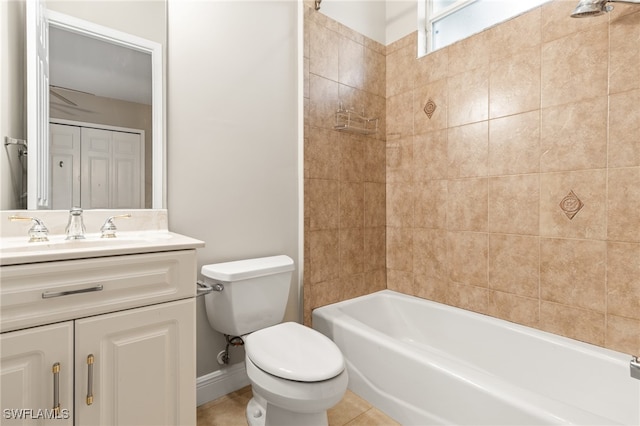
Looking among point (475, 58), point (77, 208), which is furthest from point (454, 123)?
point (77, 208)

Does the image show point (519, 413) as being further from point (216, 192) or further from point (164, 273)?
point (216, 192)

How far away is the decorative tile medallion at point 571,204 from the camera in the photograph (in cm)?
155

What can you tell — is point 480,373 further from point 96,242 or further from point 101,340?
point 96,242

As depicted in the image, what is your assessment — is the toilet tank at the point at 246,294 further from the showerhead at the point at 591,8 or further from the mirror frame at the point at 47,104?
the showerhead at the point at 591,8

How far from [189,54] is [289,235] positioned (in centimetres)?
108

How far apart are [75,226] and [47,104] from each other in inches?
19.7

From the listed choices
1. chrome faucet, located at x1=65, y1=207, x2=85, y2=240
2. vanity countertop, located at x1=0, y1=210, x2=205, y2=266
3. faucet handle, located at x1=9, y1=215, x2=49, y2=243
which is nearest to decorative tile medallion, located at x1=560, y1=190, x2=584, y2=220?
vanity countertop, located at x1=0, y1=210, x2=205, y2=266

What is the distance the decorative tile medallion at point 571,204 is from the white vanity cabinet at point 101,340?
1685 millimetres

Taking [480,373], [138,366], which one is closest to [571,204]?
[480,373]

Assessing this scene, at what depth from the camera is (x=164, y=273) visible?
1096 mm

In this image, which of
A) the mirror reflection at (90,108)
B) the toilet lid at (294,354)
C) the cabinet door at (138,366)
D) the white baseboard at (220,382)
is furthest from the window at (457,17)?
the white baseboard at (220,382)

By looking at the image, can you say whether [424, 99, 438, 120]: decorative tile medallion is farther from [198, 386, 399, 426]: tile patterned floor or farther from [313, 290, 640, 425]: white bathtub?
[198, 386, 399, 426]: tile patterned floor

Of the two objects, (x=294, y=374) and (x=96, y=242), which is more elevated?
(x=96, y=242)

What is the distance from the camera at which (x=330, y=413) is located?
5.29ft
